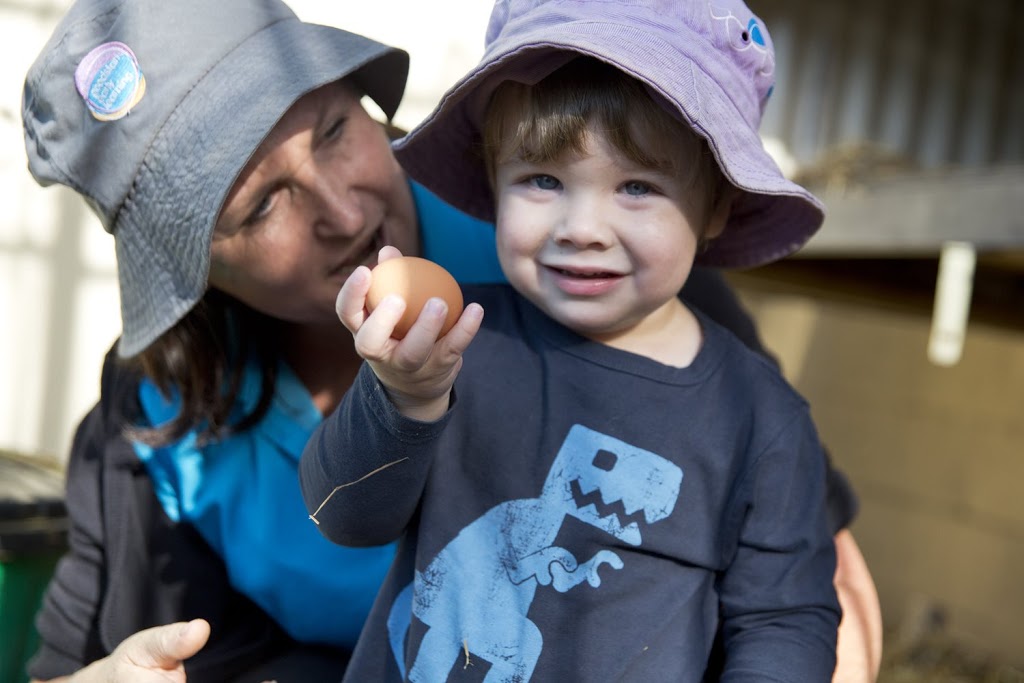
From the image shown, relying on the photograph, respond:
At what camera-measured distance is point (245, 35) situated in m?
1.23

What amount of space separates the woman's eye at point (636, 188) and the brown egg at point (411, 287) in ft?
0.66

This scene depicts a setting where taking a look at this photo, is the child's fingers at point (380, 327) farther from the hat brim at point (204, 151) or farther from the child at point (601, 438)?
the hat brim at point (204, 151)

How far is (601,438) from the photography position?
102 cm

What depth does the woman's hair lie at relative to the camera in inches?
56.6

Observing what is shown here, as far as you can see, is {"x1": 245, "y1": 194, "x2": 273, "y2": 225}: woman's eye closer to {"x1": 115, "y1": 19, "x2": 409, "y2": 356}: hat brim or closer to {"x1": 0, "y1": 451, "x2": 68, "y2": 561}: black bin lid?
{"x1": 115, "y1": 19, "x2": 409, "y2": 356}: hat brim

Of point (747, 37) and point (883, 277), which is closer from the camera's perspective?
point (747, 37)

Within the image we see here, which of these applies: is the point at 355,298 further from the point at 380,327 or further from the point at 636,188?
the point at 636,188

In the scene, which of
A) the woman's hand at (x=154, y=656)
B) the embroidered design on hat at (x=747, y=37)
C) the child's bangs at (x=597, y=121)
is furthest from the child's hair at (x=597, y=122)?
the woman's hand at (x=154, y=656)

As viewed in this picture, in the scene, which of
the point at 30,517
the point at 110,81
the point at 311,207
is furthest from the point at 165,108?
the point at 30,517

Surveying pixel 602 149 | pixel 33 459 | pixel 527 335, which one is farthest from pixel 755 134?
pixel 33 459

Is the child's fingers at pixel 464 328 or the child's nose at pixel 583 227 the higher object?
the child's nose at pixel 583 227

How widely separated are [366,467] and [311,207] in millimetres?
424

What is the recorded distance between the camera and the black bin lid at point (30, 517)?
1.96 m

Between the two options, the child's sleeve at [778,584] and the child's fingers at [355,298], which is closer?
the child's fingers at [355,298]
